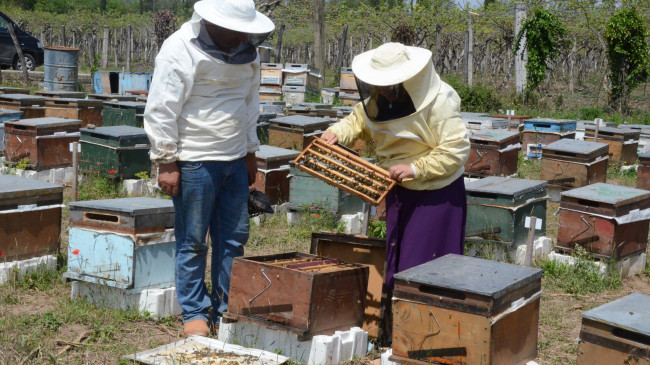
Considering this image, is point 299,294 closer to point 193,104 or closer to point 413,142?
point 413,142

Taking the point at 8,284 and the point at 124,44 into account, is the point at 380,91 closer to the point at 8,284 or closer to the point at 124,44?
the point at 8,284

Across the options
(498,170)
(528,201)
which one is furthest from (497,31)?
(528,201)

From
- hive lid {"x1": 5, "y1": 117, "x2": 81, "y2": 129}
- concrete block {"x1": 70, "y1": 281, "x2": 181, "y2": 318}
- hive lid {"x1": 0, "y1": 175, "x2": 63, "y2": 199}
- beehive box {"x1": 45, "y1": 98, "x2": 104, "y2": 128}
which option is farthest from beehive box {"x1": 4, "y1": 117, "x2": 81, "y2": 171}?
concrete block {"x1": 70, "y1": 281, "x2": 181, "y2": 318}

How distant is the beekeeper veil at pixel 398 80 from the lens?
3.21 m

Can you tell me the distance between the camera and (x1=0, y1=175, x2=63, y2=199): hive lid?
160 inches

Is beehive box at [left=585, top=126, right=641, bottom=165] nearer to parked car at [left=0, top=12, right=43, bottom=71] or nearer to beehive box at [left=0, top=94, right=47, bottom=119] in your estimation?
beehive box at [left=0, top=94, right=47, bottom=119]

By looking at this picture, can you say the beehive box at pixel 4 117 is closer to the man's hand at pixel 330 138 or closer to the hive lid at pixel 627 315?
the man's hand at pixel 330 138

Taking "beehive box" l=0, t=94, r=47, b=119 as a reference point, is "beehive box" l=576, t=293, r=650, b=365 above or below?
below

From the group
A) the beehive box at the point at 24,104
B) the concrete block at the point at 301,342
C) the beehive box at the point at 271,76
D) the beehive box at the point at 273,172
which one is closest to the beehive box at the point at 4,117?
the beehive box at the point at 24,104

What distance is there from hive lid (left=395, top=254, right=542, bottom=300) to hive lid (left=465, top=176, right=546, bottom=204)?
189cm

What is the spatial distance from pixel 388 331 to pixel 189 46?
1614 mm

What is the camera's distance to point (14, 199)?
13.5ft

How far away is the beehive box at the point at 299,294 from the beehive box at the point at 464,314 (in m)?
0.38

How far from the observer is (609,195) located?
4938 millimetres
